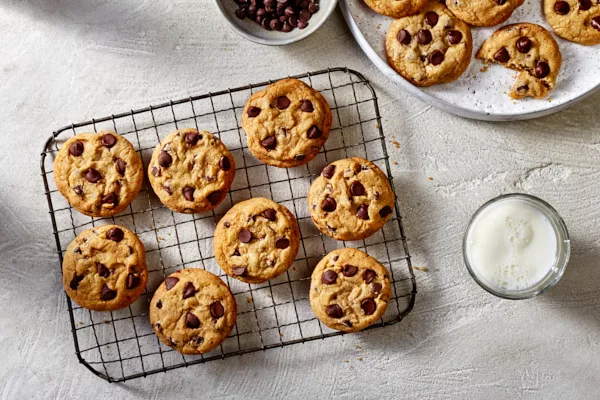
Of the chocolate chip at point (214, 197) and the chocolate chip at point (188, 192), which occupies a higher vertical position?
the chocolate chip at point (188, 192)

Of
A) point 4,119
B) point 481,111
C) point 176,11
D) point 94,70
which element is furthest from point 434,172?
point 4,119

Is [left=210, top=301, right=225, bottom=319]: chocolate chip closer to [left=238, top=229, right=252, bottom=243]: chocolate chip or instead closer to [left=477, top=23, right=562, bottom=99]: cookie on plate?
[left=238, top=229, right=252, bottom=243]: chocolate chip

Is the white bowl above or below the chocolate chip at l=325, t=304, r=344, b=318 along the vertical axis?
above

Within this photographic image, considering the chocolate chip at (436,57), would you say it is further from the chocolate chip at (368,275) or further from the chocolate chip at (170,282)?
the chocolate chip at (170,282)

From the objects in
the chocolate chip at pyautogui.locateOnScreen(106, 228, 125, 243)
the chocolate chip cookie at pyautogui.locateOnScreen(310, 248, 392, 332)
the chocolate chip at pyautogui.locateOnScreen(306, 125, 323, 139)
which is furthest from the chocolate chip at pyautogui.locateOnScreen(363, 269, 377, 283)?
the chocolate chip at pyautogui.locateOnScreen(106, 228, 125, 243)

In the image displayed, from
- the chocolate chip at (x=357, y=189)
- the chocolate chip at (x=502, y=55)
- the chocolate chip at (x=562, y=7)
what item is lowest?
the chocolate chip at (x=357, y=189)

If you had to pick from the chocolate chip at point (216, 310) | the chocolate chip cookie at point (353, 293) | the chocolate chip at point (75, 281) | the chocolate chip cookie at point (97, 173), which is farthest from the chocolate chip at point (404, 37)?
the chocolate chip at point (75, 281)

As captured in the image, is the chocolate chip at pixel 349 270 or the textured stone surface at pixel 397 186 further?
the textured stone surface at pixel 397 186
